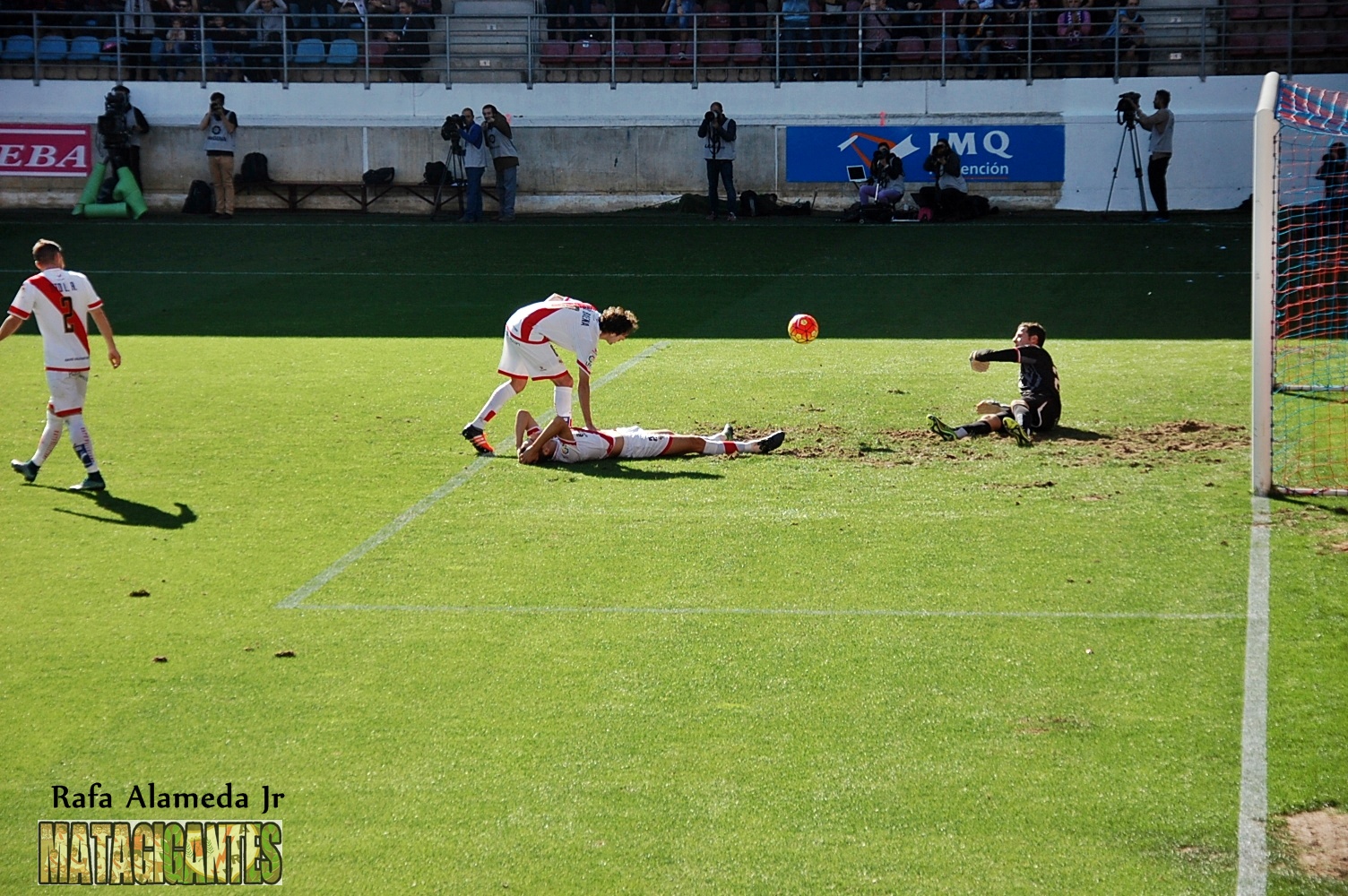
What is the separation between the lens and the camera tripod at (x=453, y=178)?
29.5m

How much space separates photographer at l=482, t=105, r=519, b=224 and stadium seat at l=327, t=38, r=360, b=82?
4473mm

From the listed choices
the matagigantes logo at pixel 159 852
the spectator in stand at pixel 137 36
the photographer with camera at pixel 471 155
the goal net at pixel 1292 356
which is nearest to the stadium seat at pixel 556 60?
the photographer with camera at pixel 471 155

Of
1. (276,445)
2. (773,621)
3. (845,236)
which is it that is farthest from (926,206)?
(773,621)

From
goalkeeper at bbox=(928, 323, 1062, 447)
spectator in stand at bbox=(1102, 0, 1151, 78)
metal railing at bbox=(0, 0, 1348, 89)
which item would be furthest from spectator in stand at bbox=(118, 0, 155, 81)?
goalkeeper at bbox=(928, 323, 1062, 447)

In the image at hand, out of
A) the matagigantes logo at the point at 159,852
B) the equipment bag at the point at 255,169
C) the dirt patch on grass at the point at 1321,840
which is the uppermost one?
the equipment bag at the point at 255,169

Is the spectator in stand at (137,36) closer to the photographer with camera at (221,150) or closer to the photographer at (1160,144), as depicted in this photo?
the photographer with camera at (221,150)

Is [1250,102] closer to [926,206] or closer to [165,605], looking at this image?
[926,206]

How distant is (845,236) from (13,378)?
14.9 m

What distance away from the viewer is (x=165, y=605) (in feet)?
27.1

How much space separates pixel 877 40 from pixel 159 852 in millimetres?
27367

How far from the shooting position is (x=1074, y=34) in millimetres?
30047

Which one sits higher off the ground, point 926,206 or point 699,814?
point 926,206

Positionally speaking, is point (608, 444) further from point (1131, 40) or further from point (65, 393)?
point (1131, 40)

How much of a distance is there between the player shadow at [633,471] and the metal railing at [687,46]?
65.5ft
